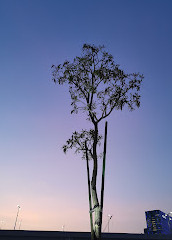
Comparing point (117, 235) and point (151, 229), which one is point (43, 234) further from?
point (151, 229)

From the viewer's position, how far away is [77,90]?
18.3 m

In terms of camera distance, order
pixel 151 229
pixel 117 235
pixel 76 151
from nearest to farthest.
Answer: pixel 76 151
pixel 117 235
pixel 151 229

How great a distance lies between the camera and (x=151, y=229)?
19738cm

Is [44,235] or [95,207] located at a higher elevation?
[44,235]

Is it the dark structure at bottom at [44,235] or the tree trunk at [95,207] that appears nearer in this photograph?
the tree trunk at [95,207]

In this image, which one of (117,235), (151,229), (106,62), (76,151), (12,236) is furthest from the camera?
(151,229)

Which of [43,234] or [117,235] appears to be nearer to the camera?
[43,234]

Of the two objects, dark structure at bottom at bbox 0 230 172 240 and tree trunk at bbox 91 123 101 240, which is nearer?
tree trunk at bbox 91 123 101 240

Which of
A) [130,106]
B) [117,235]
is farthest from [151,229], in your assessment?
[130,106]

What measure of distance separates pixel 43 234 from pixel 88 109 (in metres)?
32.6

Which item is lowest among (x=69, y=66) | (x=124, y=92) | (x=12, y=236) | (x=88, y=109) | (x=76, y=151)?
(x=12, y=236)

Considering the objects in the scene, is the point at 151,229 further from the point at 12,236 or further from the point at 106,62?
the point at 106,62

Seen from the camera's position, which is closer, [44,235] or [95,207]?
[95,207]

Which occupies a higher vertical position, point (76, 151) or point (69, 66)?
point (69, 66)
